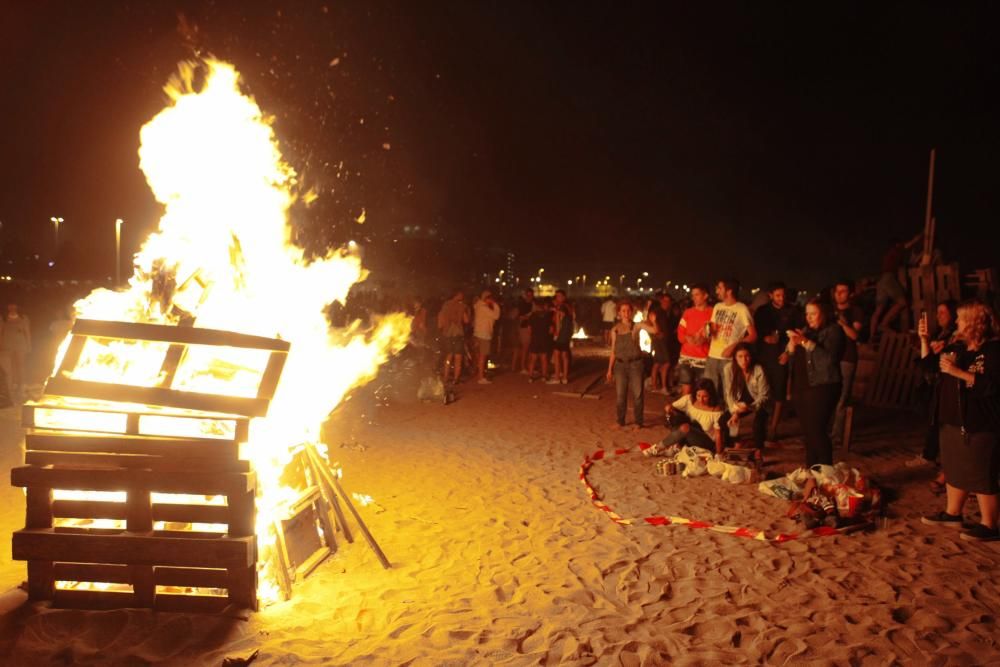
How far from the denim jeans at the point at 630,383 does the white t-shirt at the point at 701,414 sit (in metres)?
1.43

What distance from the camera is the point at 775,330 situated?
9422 mm

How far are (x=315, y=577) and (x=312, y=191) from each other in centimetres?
436

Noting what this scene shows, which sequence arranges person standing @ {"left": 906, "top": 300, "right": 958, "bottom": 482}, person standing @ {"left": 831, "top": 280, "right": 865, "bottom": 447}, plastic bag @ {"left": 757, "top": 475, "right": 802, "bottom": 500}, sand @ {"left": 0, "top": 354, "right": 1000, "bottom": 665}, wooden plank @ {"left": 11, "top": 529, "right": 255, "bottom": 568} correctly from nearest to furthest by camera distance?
sand @ {"left": 0, "top": 354, "right": 1000, "bottom": 665} → wooden plank @ {"left": 11, "top": 529, "right": 255, "bottom": 568} → person standing @ {"left": 906, "top": 300, "right": 958, "bottom": 482} → plastic bag @ {"left": 757, "top": 475, "right": 802, "bottom": 500} → person standing @ {"left": 831, "top": 280, "right": 865, "bottom": 447}

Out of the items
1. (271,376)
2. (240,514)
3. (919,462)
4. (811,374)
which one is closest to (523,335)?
(919,462)

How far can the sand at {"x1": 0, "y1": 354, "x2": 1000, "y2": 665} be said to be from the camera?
155 inches

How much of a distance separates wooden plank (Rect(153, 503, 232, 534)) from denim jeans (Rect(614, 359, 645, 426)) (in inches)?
281

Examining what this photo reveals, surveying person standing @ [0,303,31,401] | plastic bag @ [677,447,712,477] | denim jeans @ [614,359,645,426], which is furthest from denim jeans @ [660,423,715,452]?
person standing @ [0,303,31,401]

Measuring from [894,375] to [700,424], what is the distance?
6616mm

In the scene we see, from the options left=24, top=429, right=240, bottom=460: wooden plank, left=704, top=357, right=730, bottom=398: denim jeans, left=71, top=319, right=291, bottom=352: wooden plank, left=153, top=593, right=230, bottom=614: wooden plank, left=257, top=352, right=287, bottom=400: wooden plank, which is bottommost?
left=153, top=593, right=230, bottom=614: wooden plank

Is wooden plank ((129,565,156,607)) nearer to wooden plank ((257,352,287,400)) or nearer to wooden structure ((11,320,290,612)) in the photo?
wooden structure ((11,320,290,612))

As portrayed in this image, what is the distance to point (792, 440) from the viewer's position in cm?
996

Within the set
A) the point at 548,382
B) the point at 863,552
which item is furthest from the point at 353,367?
the point at 548,382

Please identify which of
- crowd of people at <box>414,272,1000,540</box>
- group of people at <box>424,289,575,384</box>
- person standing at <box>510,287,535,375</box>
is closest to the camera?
crowd of people at <box>414,272,1000,540</box>

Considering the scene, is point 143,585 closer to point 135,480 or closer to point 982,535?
point 135,480
